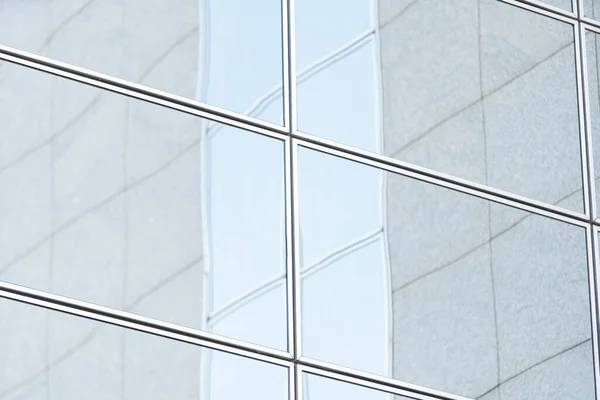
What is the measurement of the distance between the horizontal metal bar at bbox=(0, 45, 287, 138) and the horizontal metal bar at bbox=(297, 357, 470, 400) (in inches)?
86.3

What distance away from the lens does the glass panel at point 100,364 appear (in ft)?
46.8

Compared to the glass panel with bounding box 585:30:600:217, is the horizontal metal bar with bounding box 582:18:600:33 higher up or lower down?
higher up

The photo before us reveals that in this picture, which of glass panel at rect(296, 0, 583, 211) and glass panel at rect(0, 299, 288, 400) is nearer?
glass panel at rect(0, 299, 288, 400)

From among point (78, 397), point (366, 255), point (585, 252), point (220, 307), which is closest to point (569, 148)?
point (585, 252)

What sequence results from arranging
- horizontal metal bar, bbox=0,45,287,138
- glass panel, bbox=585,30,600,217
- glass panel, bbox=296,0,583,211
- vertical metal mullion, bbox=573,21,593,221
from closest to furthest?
horizontal metal bar, bbox=0,45,287,138 → glass panel, bbox=296,0,583,211 → vertical metal mullion, bbox=573,21,593,221 → glass panel, bbox=585,30,600,217

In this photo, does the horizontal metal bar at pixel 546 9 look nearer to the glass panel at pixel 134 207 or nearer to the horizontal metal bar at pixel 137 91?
the horizontal metal bar at pixel 137 91

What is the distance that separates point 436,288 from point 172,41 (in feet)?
10.9

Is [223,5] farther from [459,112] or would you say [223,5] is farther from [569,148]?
[569,148]

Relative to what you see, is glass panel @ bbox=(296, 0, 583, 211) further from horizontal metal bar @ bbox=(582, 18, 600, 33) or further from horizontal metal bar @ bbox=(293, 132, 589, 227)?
horizontal metal bar @ bbox=(582, 18, 600, 33)

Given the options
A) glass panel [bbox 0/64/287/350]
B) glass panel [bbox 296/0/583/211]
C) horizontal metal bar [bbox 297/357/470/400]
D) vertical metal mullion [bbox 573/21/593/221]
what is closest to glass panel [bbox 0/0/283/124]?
glass panel [bbox 0/64/287/350]

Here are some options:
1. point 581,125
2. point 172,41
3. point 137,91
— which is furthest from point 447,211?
point 137,91

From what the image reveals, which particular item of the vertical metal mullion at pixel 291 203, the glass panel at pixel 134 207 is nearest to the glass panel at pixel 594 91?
the vertical metal mullion at pixel 291 203

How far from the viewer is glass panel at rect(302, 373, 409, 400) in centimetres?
1562

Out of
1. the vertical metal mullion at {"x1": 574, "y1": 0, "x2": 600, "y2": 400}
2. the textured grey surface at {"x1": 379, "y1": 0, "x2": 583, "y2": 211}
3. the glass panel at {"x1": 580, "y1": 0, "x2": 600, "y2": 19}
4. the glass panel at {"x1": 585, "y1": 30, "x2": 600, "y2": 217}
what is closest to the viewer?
the textured grey surface at {"x1": 379, "y1": 0, "x2": 583, "y2": 211}
